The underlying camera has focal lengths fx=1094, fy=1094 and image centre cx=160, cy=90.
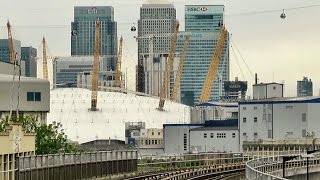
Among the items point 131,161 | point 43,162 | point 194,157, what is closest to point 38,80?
point 194,157

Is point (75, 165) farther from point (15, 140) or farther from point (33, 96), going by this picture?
point (33, 96)

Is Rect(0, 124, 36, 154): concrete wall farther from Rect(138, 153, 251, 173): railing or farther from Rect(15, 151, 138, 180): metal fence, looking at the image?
Rect(138, 153, 251, 173): railing

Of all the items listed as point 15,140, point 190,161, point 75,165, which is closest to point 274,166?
point 75,165

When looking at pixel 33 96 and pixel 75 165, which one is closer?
pixel 75 165

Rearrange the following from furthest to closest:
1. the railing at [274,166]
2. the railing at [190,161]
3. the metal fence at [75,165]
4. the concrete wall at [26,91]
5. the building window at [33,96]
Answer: the building window at [33,96] < the concrete wall at [26,91] < the railing at [190,161] < the railing at [274,166] < the metal fence at [75,165]

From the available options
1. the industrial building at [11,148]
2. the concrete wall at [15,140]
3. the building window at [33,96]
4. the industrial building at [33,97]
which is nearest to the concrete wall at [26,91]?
the industrial building at [33,97]

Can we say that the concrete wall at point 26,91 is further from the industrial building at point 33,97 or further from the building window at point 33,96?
the building window at point 33,96

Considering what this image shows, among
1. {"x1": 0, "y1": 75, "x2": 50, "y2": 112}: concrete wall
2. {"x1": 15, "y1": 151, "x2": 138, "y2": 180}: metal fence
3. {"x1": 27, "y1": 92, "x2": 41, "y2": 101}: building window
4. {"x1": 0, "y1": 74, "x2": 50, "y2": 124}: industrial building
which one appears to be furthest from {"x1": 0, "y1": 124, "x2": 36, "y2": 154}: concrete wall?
{"x1": 27, "y1": 92, "x2": 41, "y2": 101}: building window

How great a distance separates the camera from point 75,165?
93.2 metres

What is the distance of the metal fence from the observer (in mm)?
75000

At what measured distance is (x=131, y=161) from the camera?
12288cm

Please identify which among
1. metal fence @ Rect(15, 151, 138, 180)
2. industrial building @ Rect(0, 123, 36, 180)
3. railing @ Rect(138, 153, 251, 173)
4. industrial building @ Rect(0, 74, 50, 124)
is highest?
industrial building @ Rect(0, 74, 50, 124)

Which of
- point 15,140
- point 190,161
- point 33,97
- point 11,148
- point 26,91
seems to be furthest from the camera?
point 33,97

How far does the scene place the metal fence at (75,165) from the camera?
75.0 metres
